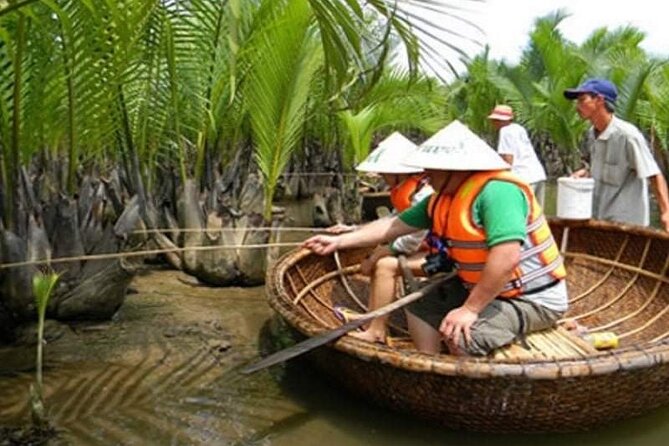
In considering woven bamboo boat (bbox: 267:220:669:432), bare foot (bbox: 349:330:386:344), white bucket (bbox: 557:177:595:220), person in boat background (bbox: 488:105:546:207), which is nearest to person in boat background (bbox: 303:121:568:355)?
woven bamboo boat (bbox: 267:220:669:432)

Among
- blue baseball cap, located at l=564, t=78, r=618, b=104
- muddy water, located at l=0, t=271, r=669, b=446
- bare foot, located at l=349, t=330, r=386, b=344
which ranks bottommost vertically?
muddy water, located at l=0, t=271, r=669, b=446

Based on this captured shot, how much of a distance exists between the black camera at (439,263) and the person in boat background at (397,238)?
0.33m

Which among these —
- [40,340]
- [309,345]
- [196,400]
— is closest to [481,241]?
[309,345]

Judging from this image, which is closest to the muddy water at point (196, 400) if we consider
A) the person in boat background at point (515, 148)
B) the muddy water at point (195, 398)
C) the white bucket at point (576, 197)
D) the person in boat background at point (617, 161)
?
the muddy water at point (195, 398)

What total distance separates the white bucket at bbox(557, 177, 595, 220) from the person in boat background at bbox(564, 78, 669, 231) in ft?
0.26

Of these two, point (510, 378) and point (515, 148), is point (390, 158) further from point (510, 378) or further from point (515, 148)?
point (515, 148)

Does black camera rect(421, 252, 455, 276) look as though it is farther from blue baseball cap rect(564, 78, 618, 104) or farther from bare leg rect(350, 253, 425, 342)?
blue baseball cap rect(564, 78, 618, 104)

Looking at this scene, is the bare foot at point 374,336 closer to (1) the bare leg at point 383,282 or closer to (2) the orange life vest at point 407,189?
(1) the bare leg at point 383,282

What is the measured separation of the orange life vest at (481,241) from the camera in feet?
10.4

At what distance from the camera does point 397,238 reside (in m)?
4.03

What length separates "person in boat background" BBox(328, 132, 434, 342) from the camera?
4.07 meters

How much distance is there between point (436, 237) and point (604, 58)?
403 inches

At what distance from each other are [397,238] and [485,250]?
920 millimetres

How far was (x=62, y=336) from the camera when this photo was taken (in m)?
4.18
